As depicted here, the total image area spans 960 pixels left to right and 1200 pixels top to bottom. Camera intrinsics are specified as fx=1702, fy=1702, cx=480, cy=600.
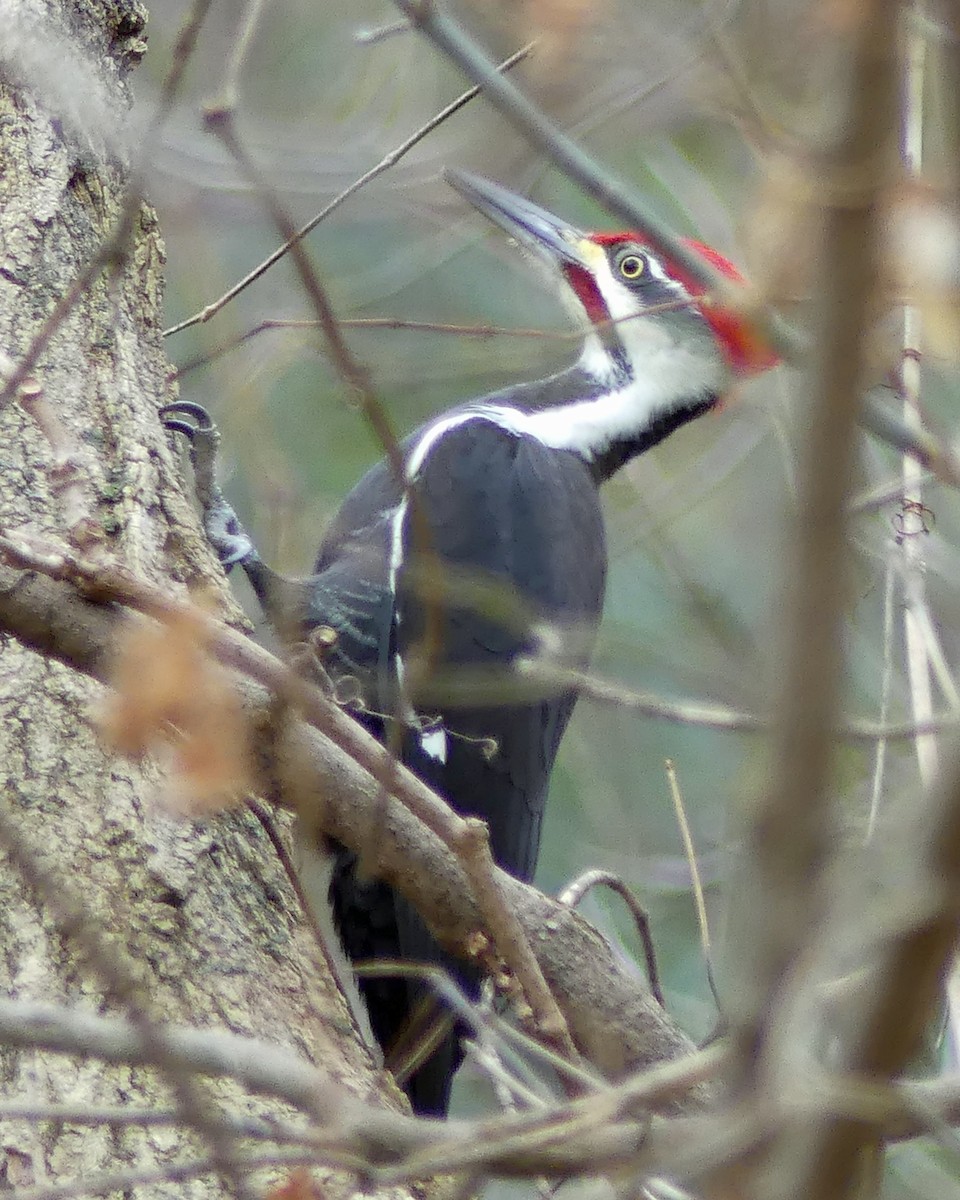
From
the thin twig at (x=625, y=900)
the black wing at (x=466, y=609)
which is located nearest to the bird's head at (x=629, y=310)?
Answer: the black wing at (x=466, y=609)

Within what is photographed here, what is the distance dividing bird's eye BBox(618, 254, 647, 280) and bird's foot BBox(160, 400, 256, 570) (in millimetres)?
922

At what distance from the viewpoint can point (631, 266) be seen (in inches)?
119

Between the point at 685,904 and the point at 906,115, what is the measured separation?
2.68 meters

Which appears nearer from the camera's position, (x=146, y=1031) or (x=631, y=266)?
(x=146, y=1031)

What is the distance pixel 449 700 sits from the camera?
2.37m

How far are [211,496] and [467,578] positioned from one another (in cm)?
39

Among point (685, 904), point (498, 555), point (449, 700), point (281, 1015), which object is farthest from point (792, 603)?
point (685, 904)

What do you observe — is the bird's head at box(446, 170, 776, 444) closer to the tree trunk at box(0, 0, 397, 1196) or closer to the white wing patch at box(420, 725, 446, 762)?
the white wing patch at box(420, 725, 446, 762)

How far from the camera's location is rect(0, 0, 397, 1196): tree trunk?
1455 millimetres

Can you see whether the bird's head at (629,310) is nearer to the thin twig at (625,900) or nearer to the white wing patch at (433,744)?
the white wing patch at (433,744)

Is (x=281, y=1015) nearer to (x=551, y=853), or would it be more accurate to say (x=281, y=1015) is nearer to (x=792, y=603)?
(x=792, y=603)

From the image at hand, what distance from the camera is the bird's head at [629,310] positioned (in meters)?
2.93

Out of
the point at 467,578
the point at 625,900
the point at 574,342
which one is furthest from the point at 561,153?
the point at 467,578

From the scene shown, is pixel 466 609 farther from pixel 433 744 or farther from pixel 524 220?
pixel 524 220
